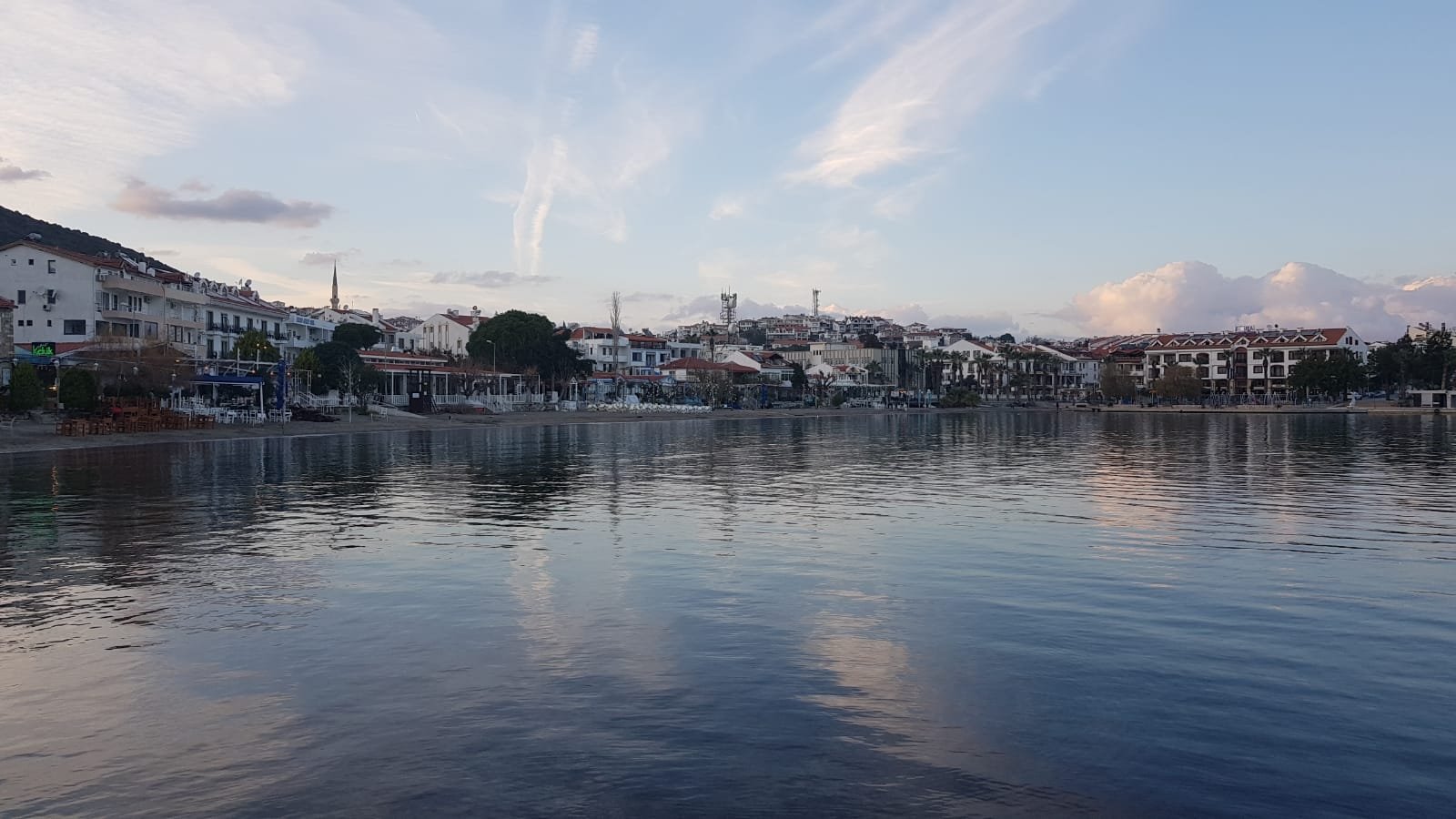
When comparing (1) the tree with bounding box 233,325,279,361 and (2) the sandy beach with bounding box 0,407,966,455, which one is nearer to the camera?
(2) the sandy beach with bounding box 0,407,966,455

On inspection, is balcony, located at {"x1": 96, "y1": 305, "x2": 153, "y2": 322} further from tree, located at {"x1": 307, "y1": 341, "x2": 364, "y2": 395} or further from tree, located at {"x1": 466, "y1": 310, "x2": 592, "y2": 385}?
tree, located at {"x1": 466, "y1": 310, "x2": 592, "y2": 385}

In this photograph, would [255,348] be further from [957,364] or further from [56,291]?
[957,364]

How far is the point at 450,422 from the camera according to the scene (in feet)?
260

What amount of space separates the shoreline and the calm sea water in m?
27.1

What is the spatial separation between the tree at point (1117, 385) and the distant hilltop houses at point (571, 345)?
712 millimetres

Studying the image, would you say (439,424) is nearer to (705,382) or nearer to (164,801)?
(705,382)

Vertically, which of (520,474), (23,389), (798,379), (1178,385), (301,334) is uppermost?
(301,334)

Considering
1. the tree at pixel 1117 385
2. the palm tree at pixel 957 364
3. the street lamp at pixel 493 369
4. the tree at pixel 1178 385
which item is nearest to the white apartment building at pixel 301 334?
the street lamp at pixel 493 369

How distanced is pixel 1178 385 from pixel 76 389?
137917 millimetres

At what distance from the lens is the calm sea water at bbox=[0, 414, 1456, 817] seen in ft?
25.3

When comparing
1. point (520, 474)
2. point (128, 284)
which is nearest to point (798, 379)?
point (128, 284)

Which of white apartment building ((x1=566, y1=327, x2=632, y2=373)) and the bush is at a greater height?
white apartment building ((x1=566, y1=327, x2=632, y2=373))

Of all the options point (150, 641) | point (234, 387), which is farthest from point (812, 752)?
point (234, 387)

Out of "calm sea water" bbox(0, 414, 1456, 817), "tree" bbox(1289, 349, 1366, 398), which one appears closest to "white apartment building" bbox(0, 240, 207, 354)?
"calm sea water" bbox(0, 414, 1456, 817)
